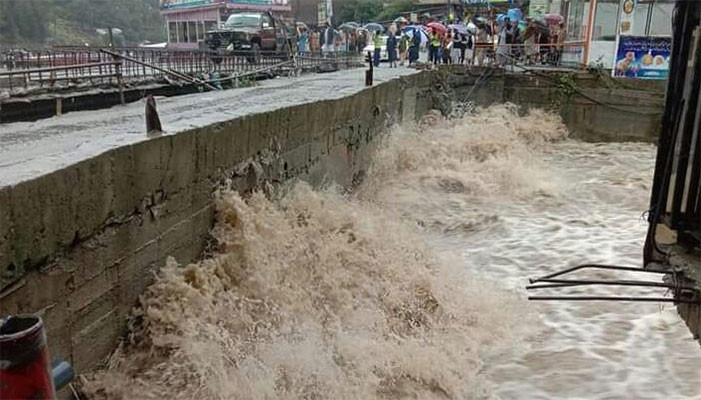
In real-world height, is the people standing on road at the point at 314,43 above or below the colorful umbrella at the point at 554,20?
below

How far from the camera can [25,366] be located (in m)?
1.53

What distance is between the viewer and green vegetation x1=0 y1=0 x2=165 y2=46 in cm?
523

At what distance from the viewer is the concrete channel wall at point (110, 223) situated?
3.44 meters

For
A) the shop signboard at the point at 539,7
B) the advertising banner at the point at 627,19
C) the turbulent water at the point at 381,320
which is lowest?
the turbulent water at the point at 381,320

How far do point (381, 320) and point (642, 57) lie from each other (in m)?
14.6

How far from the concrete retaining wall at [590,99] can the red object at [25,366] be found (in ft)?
59.4

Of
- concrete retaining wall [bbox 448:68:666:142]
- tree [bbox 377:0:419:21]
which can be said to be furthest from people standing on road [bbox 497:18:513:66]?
tree [bbox 377:0:419:21]

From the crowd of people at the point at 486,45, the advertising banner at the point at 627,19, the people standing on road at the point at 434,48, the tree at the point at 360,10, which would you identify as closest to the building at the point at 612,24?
the advertising banner at the point at 627,19

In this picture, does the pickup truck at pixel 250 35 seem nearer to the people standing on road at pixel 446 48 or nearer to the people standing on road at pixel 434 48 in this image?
the people standing on road at pixel 434 48

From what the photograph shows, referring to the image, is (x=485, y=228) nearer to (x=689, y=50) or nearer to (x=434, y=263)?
(x=434, y=263)

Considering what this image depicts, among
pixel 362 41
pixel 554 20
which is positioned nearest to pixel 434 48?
pixel 554 20

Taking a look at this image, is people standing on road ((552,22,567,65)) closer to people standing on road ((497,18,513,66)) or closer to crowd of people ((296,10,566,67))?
crowd of people ((296,10,566,67))

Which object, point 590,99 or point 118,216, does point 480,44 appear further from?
point 118,216

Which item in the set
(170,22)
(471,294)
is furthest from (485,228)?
(170,22)
